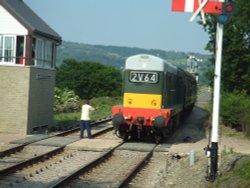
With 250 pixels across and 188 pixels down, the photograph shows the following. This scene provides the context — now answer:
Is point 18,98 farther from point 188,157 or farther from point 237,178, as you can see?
point 237,178

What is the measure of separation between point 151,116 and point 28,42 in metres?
6.39

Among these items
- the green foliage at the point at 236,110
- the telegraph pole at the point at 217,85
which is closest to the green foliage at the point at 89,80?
the green foliage at the point at 236,110

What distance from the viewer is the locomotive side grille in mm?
20031

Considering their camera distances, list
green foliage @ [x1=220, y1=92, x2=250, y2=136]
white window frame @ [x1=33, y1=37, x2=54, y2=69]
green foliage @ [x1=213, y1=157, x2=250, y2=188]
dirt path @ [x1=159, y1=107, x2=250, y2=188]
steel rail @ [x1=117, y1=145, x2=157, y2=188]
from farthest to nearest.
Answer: green foliage @ [x1=220, y1=92, x2=250, y2=136], white window frame @ [x1=33, y1=37, x2=54, y2=69], dirt path @ [x1=159, y1=107, x2=250, y2=188], steel rail @ [x1=117, y1=145, x2=157, y2=188], green foliage @ [x1=213, y1=157, x2=250, y2=188]

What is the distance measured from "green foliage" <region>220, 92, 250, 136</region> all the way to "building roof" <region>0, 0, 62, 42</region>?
29.3ft

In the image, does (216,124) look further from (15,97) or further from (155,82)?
(15,97)

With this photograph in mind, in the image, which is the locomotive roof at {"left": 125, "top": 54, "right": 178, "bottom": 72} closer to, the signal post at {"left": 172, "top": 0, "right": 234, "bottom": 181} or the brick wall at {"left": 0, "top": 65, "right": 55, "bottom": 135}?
the brick wall at {"left": 0, "top": 65, "right": 55, "bottom": 135}

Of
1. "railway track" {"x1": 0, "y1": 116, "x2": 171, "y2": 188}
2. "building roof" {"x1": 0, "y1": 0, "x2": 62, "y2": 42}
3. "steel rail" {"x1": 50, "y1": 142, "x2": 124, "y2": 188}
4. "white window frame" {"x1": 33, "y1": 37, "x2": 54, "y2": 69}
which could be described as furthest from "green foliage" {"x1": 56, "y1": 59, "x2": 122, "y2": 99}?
"steel rail" {"x1": 50, "y1": 142, "x2": 124, "y2": 188}

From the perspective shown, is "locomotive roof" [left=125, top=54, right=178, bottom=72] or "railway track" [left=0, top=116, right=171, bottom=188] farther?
"locomotive roof" [left=125, top=54, right=178, bottom=72]

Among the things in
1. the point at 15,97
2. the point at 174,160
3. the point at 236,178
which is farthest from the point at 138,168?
the point at 15,97

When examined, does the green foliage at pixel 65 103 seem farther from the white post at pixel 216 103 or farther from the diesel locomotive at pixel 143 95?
the white post at pixel 216 103

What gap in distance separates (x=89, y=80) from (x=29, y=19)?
228 feet

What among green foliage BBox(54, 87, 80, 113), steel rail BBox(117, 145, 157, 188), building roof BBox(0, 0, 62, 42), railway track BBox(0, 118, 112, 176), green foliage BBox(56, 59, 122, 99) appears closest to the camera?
steel rail BBox(117, 145, 157, 188)

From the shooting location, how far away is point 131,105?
20.2m
